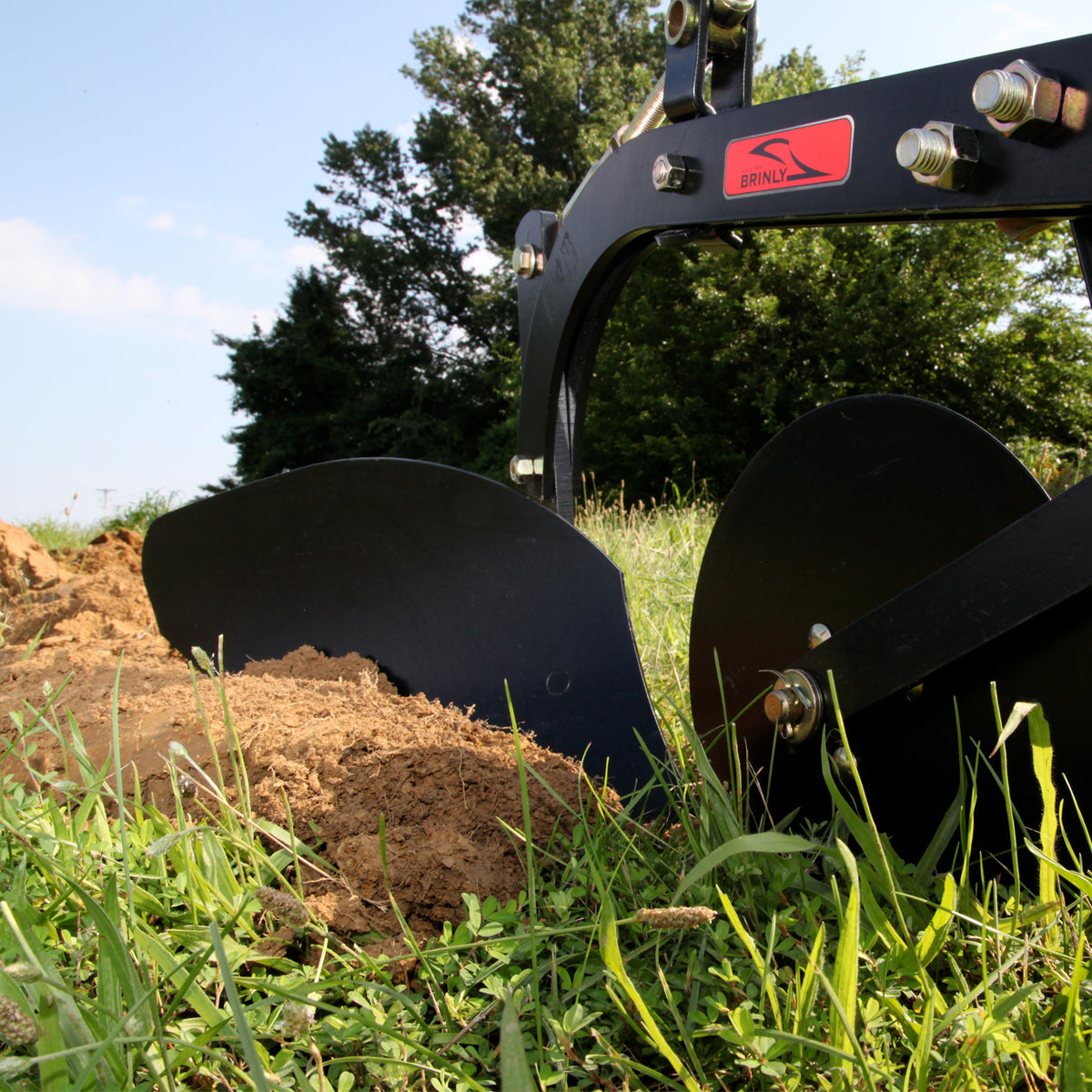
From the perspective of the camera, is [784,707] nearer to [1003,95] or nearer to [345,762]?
[345,762]

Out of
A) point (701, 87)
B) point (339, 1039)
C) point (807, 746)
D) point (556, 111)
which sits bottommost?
point (339, 1039)

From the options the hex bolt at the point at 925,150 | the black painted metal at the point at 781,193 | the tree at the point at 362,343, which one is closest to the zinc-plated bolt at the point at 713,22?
the black painted metal at the point at 781,193

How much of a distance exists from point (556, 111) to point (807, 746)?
851 inches

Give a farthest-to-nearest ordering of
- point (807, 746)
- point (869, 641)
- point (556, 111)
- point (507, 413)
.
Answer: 1. point (556, 111)
2. point (507, 413)
3. point (807, 746)
4. point (869, 641)

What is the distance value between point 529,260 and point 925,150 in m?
0.98

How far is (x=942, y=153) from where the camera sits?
1.07 meters

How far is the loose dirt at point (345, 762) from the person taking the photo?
4.11 ft

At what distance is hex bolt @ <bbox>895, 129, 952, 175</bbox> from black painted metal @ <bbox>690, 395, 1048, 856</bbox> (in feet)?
1.14

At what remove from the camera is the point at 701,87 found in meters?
1.47

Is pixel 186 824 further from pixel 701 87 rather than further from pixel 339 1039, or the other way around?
pixel 701 87

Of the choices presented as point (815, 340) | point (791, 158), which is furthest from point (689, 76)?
point (815, 340)

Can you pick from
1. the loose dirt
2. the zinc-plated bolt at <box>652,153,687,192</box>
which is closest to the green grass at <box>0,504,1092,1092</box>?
the loose dirt

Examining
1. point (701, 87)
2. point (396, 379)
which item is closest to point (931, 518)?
point (701, 87)

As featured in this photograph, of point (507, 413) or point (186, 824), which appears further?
point (507, 413)
